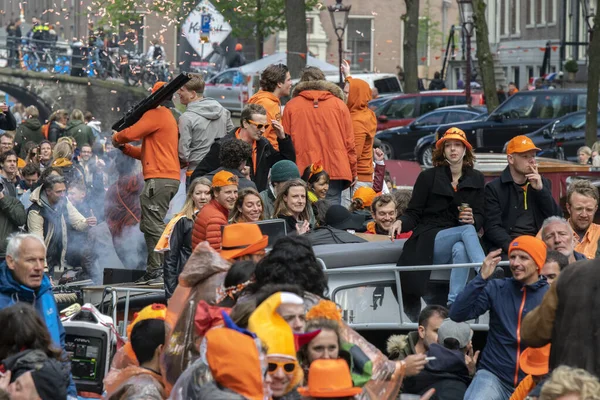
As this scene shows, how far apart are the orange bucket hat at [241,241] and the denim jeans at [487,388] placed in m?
1.42

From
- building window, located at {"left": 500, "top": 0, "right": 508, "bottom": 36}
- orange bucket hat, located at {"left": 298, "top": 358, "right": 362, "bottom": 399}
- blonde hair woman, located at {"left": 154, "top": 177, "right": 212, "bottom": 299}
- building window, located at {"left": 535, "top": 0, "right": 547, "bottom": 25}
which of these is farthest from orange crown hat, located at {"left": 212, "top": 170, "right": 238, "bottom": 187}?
building window, located at {"left": 500, "top": 0, "right": 508, "bottom": 36}

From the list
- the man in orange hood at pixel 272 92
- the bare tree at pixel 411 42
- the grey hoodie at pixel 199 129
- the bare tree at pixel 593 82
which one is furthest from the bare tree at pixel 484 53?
the grey hoodie at pixel 199 129

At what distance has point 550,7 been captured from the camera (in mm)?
50375

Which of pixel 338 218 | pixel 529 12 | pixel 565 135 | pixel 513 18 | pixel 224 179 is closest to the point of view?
pixel 224 179

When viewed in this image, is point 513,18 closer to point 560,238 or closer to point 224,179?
point 224,179

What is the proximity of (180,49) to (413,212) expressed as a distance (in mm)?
53987

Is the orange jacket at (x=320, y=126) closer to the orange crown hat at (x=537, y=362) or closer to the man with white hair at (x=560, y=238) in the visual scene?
the man with white hair at (x=560, y=238)

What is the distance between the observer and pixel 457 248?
31.4 feet

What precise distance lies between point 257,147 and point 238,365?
652 centimetres

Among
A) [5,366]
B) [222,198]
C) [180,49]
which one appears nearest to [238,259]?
[5,366]

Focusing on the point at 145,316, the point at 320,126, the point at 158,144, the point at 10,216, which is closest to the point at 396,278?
the point at 145,316

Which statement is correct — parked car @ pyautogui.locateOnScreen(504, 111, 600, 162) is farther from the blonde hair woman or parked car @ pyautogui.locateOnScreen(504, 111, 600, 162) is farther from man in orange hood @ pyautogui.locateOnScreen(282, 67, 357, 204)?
the blonde hair woman

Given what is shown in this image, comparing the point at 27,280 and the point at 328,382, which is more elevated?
the point at 27,280

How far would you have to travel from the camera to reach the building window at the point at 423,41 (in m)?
63.7
